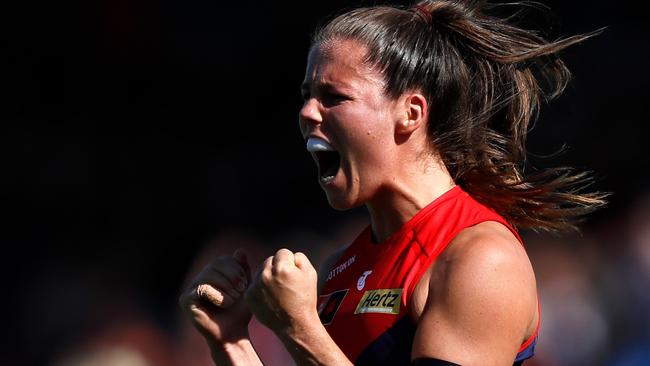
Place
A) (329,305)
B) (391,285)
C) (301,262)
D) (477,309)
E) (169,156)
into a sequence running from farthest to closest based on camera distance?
(169,156) < (329,305) < (391,285) < (301,262) < (477,309)

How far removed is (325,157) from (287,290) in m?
0.59

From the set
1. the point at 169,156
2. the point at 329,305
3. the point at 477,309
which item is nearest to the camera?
the point at 477,309

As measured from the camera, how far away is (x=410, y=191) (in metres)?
2.72

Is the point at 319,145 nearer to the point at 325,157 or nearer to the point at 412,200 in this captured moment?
the point at 325,157

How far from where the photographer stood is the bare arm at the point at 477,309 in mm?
2234

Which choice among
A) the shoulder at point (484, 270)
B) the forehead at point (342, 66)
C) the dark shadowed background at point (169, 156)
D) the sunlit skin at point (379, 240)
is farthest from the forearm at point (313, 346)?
the dark shadowed background at point (169, 156)

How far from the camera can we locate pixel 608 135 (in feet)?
20.3

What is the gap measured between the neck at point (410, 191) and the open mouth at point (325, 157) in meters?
0.15

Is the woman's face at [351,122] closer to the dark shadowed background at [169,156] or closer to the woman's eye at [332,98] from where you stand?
the woman's eye at [332,98]

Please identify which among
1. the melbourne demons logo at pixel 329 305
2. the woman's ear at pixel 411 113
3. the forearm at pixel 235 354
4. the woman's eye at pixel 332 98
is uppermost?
the woman's eye at pixel 332 98

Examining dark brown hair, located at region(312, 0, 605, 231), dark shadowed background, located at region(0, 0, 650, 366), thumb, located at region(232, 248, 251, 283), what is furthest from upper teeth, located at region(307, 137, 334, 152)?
dark shadowed background, located at region(0, 0, 650, 366)

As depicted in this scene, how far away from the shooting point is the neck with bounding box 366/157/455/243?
2719 mm

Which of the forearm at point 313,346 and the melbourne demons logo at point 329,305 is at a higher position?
the forearm at point 313,346

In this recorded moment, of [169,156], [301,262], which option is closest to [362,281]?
[301,262]
